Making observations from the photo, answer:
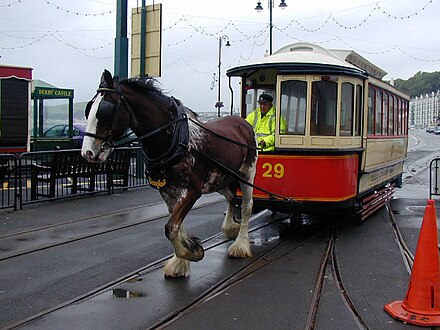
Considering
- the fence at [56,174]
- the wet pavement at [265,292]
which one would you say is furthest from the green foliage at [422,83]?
the wet pavement at [265,292]

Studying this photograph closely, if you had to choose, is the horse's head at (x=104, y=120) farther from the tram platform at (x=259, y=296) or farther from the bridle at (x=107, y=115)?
the tram platform at (x=259, y=296)

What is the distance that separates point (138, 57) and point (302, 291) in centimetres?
1181

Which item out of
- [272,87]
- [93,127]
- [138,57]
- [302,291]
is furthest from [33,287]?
[138,57]

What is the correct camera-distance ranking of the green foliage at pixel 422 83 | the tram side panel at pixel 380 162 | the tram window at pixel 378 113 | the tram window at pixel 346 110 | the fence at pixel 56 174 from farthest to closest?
the green foliage at pixel 422 83, the fence at pixel 56 174, the tram window at pixel 378 113, the tram side panel at pixel 380 162, the tram window at pixel 346 110

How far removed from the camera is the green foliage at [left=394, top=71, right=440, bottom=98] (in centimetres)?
14488

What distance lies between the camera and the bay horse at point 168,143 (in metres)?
5.25

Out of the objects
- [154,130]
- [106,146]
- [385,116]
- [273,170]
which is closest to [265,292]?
[154,130]

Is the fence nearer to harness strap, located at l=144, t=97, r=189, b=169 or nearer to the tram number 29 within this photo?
the tram number 29

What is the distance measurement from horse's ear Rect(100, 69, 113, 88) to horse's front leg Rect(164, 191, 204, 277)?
4.72 ft

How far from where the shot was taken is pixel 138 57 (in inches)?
633

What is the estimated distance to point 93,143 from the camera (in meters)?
5.15

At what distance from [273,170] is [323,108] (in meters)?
1.30

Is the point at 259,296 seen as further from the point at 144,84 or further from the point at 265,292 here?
the point at 144,84

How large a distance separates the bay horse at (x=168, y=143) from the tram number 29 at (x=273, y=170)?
1.91m
